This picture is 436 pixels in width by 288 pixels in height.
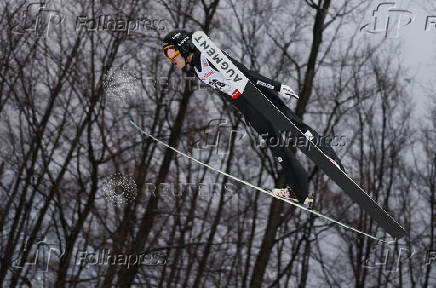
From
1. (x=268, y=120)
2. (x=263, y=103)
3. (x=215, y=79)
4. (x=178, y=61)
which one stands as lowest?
(x=268, y=120)

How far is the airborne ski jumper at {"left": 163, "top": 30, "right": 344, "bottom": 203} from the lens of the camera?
5.46 m

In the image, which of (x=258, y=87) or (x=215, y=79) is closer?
(x=215, y=79)

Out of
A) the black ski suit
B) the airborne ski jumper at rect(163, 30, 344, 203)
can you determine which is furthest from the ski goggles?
the black ski suit

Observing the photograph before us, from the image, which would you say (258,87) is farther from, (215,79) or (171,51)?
(171,51)

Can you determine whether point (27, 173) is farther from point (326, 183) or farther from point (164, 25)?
point (326, 183)

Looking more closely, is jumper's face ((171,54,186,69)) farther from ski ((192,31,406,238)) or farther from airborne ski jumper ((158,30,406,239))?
ski ((192,31,406,238))

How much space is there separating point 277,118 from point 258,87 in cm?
48

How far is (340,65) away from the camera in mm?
13430

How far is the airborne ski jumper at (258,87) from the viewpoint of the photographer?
215 inches

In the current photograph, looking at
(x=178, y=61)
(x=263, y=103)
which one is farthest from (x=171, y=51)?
(x=263, y=103)

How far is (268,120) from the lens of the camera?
5.59 m

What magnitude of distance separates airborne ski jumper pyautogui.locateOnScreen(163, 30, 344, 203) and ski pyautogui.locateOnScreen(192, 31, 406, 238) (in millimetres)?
79

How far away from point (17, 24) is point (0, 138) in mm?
4083

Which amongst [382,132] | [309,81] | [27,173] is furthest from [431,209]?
[27,173]
